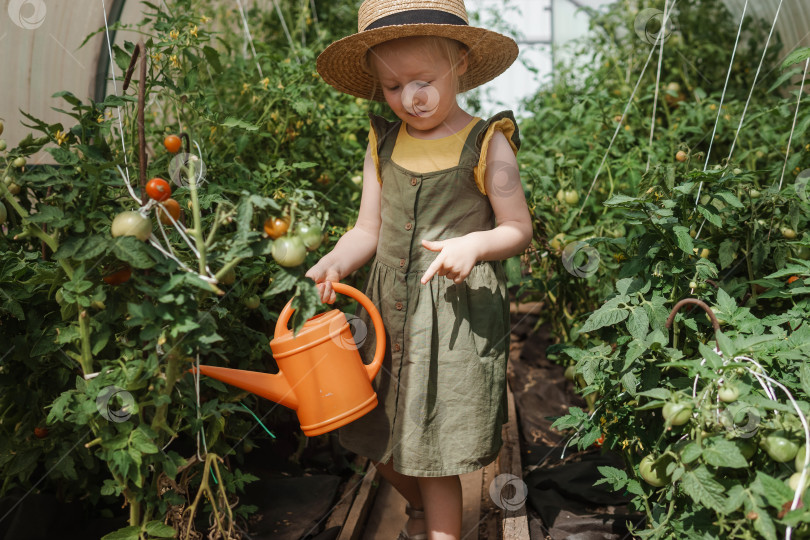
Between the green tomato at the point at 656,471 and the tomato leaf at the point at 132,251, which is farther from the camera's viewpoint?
the green tomato at the point at 656,471

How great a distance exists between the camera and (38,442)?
4.64 ft

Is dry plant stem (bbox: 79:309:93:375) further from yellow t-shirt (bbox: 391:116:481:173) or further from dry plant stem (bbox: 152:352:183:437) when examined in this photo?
yellow t-shirt (bbox: 391:116:481:173)

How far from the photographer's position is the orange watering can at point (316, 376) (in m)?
1.34

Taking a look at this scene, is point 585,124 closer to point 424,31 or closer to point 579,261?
point 579,261

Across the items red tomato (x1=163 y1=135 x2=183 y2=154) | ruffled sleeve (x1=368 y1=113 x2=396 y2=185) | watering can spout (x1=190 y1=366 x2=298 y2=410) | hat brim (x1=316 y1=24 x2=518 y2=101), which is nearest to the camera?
red tomato (x1=163 y1=135 x2=183 y2=154)

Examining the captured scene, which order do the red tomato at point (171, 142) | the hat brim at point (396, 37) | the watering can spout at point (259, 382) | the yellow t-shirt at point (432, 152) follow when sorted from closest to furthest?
the red tomato at point (171, 142) < the watering can spout at point (259, 382) < the hat brim at point (396, 37) < the yellow t-shirt at point (432, 152)

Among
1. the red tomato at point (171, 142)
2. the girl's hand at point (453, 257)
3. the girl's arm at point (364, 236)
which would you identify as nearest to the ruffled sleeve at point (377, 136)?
the girl's arm at point (364, 236)

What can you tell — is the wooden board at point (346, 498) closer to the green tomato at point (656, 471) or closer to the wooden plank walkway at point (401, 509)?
the wooden plank walkway at point (401, 509)

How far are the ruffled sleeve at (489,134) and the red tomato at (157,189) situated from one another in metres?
0.69

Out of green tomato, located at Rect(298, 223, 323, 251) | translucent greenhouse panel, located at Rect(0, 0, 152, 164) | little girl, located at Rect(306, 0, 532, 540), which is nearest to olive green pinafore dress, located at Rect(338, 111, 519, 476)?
little girl, located at Rect(306, 0, 532, 540)

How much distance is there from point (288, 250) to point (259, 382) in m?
0.40

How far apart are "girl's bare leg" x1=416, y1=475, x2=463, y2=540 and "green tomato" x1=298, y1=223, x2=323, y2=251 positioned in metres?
0.74

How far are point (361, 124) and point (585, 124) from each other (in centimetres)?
Answer: 86

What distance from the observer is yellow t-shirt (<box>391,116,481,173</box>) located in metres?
1.55
